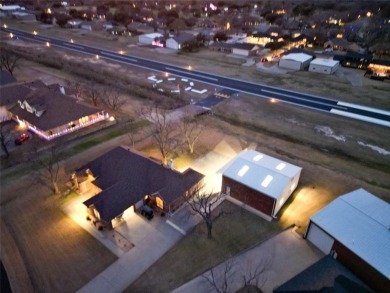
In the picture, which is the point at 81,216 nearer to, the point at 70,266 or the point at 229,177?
the point at 70,266

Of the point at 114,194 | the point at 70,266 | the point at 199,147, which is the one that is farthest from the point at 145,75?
the point at 70,266

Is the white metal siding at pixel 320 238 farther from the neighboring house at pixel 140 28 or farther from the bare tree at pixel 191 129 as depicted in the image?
the neighboring house at pixel 140 28

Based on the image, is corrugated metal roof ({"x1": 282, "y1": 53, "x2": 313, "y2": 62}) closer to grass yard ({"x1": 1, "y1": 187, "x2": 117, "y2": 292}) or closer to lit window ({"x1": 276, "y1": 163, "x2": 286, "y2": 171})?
lit window ({"x1": 276, "y1": 163, "x2": 286, "y2": 171})

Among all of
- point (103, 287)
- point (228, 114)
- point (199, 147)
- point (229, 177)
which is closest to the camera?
point (103, 287)

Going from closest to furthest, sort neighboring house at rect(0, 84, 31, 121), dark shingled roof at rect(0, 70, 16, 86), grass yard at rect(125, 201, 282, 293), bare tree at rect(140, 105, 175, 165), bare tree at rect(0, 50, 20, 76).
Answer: grass yard at rect(125, 201, 282, 293), bare tree at rect(140, 105, 175, 165), neighboring house at rect(0, 84, 31, 121), dark shingled roof at rect(0, 70, 16, 86), bare tree at rect(0, 50, 20, 76)

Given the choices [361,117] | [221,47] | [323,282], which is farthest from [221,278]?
[221,47]

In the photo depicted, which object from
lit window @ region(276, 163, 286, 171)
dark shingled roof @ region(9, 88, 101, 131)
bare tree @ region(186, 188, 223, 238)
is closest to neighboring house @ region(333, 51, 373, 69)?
lit window @ region(276, 163, 286, 171)
